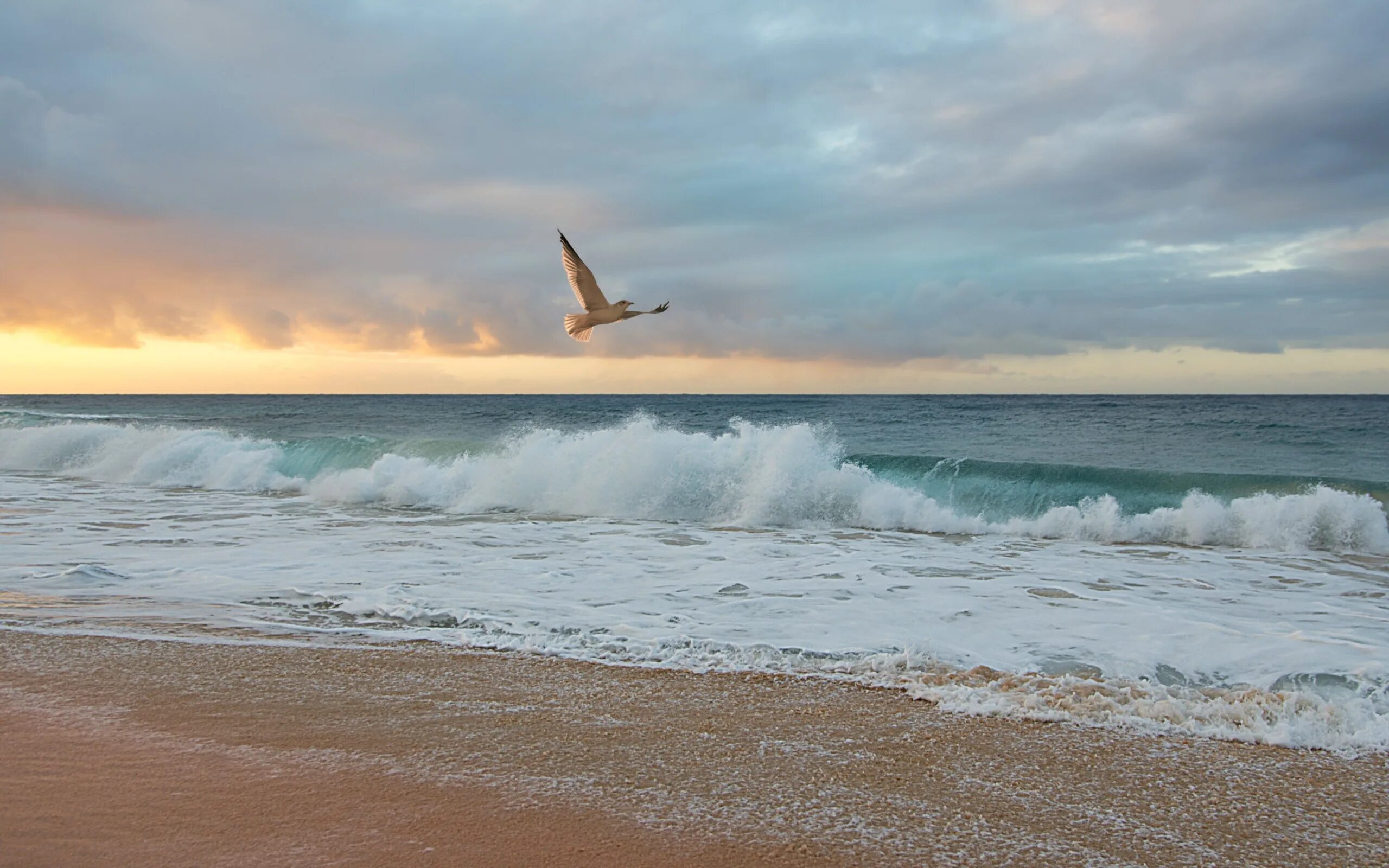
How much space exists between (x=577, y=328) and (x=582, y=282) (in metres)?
0.61

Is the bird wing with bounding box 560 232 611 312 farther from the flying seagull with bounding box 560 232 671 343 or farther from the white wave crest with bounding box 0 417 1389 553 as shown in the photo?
the white wave crest with bounding box 0 417 1389 553

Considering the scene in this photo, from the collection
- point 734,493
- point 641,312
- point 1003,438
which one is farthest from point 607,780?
point 1003,438

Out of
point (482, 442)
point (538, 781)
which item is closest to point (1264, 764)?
point (538, 781)

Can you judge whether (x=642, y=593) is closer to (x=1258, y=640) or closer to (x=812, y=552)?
(x=812, y=552)

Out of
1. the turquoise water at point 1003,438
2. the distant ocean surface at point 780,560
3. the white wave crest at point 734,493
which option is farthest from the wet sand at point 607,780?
the turquoise water at point 1003,438

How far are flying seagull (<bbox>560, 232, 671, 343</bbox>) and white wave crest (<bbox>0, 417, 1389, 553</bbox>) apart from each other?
4.30 metres

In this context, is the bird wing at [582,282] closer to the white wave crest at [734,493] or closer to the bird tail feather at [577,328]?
the bird tail feather at [577,328]

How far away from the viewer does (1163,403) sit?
50719 millimetres

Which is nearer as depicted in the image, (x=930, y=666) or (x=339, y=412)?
(x=930, y=666)

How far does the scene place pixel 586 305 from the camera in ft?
30.0

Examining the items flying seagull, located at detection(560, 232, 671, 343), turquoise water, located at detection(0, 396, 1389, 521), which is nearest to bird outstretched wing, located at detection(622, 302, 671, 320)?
flying seagull, located at detection(560, 232, 671, 343)

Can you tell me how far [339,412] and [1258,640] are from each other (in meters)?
51.4

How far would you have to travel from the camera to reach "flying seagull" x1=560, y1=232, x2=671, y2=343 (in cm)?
873

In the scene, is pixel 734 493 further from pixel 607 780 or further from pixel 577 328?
pixel 607 780
